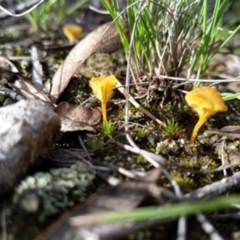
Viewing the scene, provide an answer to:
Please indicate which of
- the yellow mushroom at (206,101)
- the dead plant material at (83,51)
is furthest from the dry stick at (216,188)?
the dead plant material at (83,51)

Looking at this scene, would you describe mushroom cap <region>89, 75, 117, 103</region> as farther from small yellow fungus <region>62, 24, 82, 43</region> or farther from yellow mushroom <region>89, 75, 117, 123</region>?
small yellow fungus <region>62, 24, 82, 43</region>

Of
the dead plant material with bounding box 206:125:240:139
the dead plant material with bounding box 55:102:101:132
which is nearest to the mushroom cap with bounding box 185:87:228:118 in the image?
the dead plant material with bounding box 206:125:240:139

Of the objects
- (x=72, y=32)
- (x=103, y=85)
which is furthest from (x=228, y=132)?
(x=72, y=32)

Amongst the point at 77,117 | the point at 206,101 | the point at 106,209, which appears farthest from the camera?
the point at 77,117

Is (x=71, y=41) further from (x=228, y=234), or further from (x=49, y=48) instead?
(x=228, y=234)

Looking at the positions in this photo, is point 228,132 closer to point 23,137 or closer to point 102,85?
point 102,85

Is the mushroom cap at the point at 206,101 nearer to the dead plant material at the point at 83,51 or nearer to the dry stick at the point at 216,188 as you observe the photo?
the dry stick at the point at 216,188

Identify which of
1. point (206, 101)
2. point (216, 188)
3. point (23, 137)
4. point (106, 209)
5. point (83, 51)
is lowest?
point (216, 188)

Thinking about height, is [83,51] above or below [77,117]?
above
